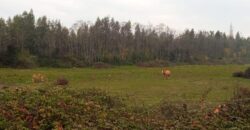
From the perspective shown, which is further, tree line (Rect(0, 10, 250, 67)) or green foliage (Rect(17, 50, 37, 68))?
tree line (Rect(0, 10, 250, 67))

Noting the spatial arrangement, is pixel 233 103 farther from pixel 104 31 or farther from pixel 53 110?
pixel 104 31

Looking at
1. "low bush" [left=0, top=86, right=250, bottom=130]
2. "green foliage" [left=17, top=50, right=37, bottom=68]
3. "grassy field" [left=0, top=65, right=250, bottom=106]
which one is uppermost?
"green foliage" [left=17, top=50, right=37, bottom=68]

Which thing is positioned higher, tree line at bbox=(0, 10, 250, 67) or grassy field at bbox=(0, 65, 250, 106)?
tree line at bbox=(0, 10, 250, 67)

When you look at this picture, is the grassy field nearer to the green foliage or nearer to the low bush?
the low bush

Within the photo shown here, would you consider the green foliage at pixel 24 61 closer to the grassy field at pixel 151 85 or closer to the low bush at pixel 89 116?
the grassy field at pixel 151 85

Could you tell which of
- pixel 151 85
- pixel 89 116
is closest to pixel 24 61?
pixel 151 85

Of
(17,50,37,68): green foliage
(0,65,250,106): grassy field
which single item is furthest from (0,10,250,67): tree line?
(0,65,250,106): grassy field

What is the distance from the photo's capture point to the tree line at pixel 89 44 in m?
70.4

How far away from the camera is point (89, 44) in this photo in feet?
287

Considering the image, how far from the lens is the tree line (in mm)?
70438

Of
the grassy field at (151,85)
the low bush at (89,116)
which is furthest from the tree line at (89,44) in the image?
the low bush at (89,116)

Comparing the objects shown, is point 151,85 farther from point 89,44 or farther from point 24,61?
point 89,44

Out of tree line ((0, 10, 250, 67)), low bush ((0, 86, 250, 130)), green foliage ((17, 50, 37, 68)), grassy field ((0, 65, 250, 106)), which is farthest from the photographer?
tree line ((0, 10, 250, 67))

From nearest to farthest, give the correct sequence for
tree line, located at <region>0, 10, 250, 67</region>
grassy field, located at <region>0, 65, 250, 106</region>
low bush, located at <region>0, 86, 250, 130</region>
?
low bush, located at <region>0, 86, 250, 130</region> → grassy field, located at <region>0, 65, 250, 106</region> → tree line, located at <region>0, 10, 250, 67</region>
